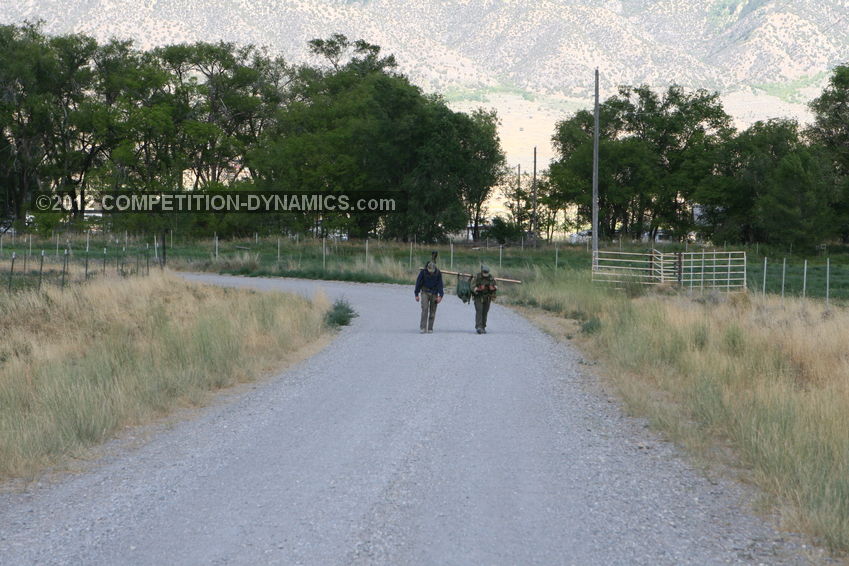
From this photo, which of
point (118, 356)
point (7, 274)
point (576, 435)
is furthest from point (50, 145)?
point (576, 435)

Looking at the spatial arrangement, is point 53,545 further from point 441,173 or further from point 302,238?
point 302,238

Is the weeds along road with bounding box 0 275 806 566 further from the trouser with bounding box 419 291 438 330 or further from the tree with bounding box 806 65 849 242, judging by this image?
the tree with bounding box 806 65 849 242

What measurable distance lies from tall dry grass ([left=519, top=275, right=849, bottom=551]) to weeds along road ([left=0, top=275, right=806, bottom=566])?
0.39 meters

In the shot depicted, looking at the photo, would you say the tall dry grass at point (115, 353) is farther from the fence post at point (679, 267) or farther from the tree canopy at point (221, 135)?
the tree canopy at point (221, 135)

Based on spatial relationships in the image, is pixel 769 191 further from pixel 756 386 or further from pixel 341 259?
pixel 756 386

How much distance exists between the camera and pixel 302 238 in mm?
73188

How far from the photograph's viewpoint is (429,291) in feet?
67.8

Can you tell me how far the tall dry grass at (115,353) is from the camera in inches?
385

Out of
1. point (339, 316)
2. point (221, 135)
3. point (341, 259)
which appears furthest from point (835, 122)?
point (339, 316)

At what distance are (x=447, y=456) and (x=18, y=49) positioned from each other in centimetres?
7362

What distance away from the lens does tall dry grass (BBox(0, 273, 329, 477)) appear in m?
9.78

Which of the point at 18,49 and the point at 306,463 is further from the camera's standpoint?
the point at 18,49

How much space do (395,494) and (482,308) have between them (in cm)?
1338

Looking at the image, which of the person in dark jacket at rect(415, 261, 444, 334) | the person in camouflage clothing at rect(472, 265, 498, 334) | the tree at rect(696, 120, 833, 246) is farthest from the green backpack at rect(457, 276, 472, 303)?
the tree at rect(696, 120, 833, 246)
